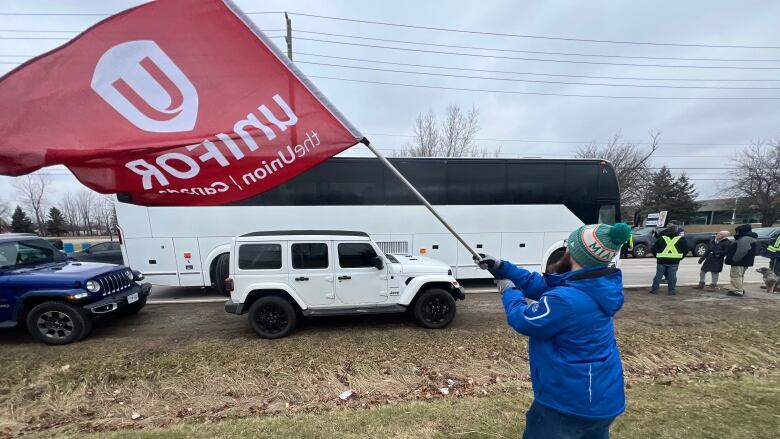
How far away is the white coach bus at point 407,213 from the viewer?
318 inches

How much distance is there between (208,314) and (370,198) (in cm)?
459

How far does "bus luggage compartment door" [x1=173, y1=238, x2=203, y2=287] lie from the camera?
Result: 26.6 ft

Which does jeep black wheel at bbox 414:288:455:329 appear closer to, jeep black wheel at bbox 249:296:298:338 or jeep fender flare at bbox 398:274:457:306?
jeep fender flare at bbox 398:274:457:306

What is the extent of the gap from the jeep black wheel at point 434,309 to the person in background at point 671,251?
606cm

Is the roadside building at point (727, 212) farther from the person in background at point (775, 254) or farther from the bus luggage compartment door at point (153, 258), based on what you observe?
the bus luggage compartment door at point (153, 258)

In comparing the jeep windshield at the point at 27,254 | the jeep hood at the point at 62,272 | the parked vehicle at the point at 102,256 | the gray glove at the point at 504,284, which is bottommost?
the parked vehicle at the point at 102,256

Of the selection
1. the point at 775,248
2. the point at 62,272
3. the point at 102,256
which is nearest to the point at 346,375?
the point at 62,272

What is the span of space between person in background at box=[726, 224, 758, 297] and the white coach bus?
2.51 metres

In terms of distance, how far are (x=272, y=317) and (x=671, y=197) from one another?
5678 cm

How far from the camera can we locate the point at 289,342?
5.13m

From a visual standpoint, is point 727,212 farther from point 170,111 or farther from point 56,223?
point 56,223

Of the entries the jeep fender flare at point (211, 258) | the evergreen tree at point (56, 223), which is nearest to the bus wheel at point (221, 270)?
the jeep fender flare at point (211, 258)

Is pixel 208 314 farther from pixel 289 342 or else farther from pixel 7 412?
pixel 7 412

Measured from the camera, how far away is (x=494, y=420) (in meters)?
2.98
